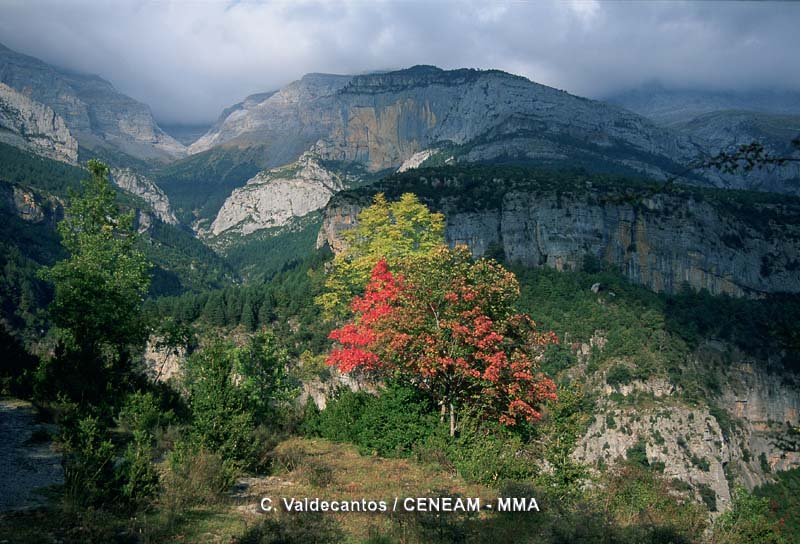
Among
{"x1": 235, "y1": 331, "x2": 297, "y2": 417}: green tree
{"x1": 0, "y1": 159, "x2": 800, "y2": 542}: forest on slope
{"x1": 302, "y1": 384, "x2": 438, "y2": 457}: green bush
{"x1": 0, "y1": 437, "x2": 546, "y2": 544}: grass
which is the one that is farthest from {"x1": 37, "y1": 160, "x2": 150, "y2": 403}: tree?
{"x1": 0, "y1": 437, "x2": 546, "y2": 544}: grass

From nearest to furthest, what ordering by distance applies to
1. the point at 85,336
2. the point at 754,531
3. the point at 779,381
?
the point at 754,531 → the point at 85,336 → the point at 779,381

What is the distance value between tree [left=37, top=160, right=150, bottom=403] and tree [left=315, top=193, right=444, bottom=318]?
901 centimetres

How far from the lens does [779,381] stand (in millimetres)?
97188

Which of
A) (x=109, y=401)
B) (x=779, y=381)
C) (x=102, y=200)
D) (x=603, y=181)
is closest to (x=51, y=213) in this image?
(x=603, y=181)

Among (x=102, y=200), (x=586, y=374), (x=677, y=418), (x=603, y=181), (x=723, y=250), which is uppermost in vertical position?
(x=603, y=181)

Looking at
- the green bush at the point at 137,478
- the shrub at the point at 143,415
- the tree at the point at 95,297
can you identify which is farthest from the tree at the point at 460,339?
the tree at the point at 95,297

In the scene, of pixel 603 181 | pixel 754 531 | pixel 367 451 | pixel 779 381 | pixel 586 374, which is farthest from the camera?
pixel 603 181

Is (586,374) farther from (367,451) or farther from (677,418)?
(367,451)

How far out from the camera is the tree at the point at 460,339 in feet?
51.6

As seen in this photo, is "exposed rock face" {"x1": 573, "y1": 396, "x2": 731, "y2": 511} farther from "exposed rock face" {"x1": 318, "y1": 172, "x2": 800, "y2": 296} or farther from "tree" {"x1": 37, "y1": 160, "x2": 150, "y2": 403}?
"tree" {"x1": 37, "y1": 160, "x2": 150, "y2": 403}

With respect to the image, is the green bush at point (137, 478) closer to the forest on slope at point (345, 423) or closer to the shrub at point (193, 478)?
the forest on slope at point (345, 423)

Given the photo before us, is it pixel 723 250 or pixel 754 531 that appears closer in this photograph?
pixel 754 531

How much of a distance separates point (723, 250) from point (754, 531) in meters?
127

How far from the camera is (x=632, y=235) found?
397 ft
